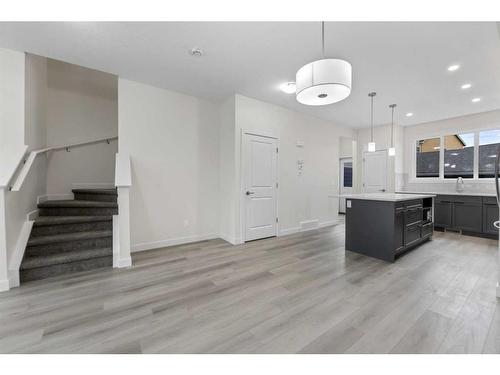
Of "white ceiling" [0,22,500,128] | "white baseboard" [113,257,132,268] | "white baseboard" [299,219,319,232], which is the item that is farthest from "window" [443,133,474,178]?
"white baseboard" [113,257,132,268]

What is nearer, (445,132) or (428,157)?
(445,132)

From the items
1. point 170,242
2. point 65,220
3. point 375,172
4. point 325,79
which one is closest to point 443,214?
point 375,172

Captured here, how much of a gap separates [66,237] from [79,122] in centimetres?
257

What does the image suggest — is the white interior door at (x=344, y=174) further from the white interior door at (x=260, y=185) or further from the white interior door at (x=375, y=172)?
the white interior door at (x=260, y=185)

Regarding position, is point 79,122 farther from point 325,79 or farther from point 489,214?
point 489,214

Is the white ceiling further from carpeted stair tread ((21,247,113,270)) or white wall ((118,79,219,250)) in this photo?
carpeted stair tread ((21,247,113,270))

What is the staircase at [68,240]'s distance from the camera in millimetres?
2708

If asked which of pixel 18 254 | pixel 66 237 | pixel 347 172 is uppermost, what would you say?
pixel 347 172

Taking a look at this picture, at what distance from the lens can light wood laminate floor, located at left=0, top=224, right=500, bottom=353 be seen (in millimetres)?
1621

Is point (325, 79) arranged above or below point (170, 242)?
above

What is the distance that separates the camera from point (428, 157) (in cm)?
617

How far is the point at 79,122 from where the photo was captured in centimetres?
433

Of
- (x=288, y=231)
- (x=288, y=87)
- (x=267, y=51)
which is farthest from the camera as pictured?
(x=288, y=231)

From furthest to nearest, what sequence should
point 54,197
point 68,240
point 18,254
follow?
point 54,197 → point 68,240 → point 18,254
